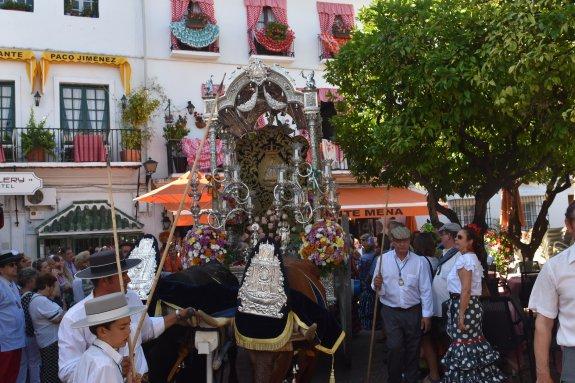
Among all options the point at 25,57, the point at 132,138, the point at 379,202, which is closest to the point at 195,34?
the point at 132,138

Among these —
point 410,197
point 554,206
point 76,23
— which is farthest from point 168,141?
point 554,206

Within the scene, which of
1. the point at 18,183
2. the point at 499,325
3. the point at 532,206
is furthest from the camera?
the point at 532,206

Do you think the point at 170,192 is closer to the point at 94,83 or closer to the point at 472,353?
the point at 472,353

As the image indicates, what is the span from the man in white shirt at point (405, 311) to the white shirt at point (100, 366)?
4.27 meters

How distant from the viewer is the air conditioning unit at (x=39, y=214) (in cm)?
1783

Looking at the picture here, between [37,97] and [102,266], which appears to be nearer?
[102,266]

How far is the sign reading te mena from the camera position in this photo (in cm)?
1717

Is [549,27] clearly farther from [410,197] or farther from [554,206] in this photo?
[554,206]

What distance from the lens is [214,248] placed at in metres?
9.03

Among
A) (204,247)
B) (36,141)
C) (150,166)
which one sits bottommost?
(204,247)

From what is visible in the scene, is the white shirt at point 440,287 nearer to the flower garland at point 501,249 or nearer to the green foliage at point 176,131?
the flower garland at point 501,249

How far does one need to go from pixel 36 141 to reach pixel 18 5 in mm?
3814

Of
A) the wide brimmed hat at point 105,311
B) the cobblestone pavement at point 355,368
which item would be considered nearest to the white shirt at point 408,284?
the cobblestone pavement at point 355,368

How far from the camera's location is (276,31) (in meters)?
20.1
